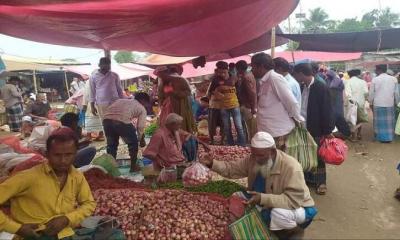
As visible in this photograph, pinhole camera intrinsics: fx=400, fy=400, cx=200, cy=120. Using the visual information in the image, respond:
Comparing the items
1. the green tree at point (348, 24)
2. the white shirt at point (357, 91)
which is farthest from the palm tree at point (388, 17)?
the white shirt at point (357, 91)

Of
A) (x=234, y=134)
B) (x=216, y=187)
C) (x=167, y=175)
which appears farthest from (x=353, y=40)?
(x=167, y=175)

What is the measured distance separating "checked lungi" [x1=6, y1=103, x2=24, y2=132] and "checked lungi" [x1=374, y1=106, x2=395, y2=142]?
9714 millimetres

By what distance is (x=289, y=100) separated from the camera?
14.0 feet

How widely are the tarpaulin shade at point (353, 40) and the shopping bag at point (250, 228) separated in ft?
16.6

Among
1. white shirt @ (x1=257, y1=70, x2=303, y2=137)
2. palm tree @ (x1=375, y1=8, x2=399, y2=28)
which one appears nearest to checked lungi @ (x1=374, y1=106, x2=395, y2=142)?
white shirt @ (x1=257, y1=70, x2=303, y2=137)

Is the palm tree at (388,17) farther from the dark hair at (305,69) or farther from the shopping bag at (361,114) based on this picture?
the dark hair at (305,69)

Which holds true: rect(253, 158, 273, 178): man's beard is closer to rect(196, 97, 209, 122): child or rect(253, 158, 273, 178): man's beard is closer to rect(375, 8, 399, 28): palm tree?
rect(196, 97, 209, 122): child

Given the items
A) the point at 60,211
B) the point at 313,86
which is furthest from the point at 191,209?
the point at 313,86

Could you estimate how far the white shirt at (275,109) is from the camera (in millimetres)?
4312

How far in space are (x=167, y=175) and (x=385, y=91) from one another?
595 cm

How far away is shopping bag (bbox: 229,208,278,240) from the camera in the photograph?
10.1 feet

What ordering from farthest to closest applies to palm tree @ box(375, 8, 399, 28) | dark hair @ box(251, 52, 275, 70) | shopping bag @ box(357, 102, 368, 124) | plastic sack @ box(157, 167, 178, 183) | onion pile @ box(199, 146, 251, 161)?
palm tree @ box(375, 8, 399, 28) < shopping bag @ box(357, 102, 368, 124) < onion pile @ box(199, 146, 251, 161) < plastic sack @ box(157, 167, 178, 183) < dark hair @ box(251, 52, 275, 70)

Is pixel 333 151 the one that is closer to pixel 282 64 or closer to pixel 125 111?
pixel 282 64

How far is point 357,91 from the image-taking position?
9.00 metres
